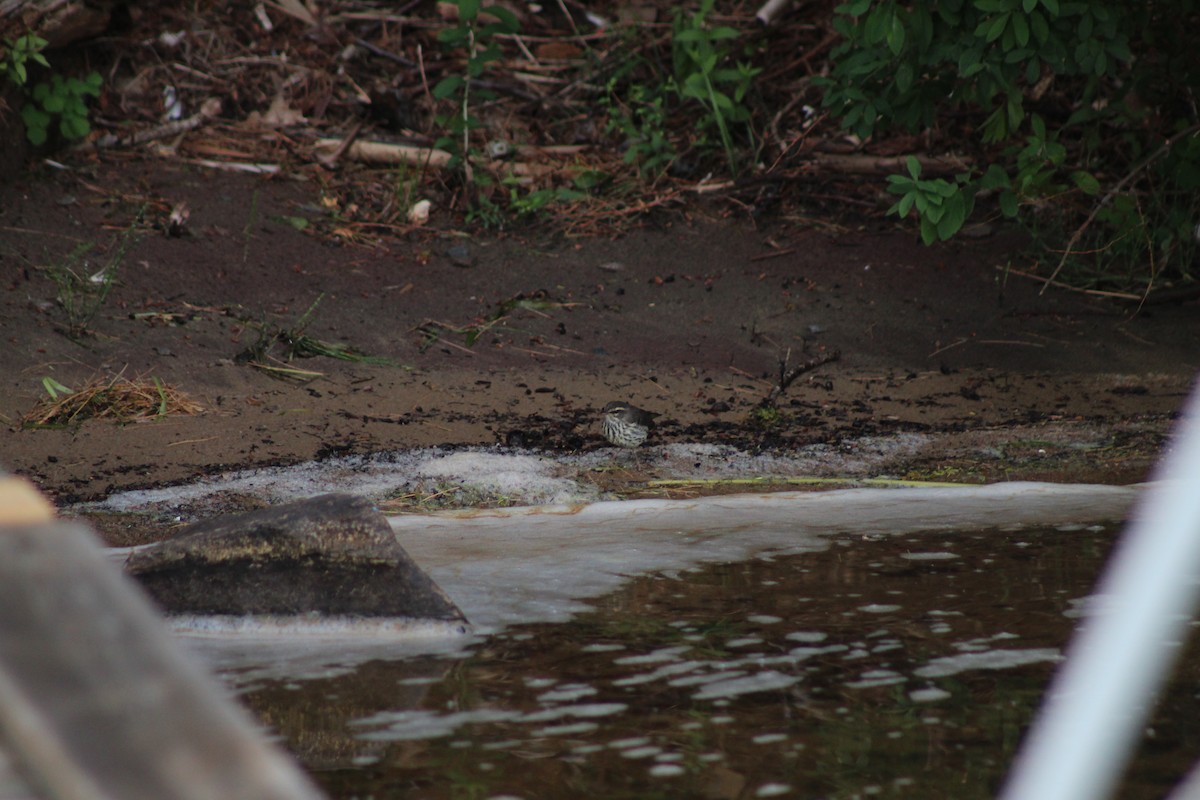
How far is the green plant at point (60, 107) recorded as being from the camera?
6258mm

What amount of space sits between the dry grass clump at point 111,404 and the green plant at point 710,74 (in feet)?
11.3

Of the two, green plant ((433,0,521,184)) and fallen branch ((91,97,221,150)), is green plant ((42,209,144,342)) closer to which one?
fallen branch ((91,97,221,150))

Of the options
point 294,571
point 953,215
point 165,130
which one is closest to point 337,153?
point 165,130

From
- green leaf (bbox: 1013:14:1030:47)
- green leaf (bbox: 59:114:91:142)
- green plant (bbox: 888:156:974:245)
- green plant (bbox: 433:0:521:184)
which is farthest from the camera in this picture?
green leaf (bbox: 59:114:91:142)

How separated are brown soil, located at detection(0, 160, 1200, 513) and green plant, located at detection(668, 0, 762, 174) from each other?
0.61 metres

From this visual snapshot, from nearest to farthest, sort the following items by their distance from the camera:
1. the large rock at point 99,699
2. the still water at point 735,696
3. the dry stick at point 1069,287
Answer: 1. the large rock at point 99,699
2. the still water at point 735,696
3. the dry stick at point 1069,287

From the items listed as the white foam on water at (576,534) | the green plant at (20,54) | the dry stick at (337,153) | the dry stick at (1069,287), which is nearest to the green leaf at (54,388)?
the white foam on water at (576,534)

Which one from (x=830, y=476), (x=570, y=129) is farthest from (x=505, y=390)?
(x=570, y=129)

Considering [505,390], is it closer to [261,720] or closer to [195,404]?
[195,404]

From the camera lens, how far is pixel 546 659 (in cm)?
231

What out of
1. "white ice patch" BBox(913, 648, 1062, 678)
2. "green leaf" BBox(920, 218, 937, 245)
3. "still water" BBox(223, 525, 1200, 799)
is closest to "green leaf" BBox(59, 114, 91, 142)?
"green leaf" BBox(920, 218, 937, 245)

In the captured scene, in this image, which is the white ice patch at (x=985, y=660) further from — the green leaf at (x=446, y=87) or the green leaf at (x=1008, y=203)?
the green leaf at (x=446, y=87)

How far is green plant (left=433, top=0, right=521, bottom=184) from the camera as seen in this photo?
20.3 feet

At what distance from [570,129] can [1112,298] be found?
321 centimetres
